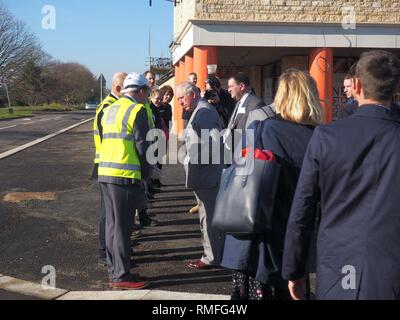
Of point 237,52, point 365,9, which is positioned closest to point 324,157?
point 365,9

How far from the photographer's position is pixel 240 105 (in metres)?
5.75

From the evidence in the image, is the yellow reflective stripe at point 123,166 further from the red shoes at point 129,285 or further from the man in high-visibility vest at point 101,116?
the red shoes at point 129,285

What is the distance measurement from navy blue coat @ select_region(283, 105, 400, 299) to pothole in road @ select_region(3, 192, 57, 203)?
7268mm

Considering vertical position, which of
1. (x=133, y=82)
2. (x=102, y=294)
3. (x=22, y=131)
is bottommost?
(x=102, y=294)

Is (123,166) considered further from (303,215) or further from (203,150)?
(303,215)

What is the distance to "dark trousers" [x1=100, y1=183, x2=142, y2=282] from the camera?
15.6ft

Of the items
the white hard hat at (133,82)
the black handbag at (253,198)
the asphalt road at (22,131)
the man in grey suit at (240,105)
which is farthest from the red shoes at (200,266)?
the asphalt road at (22,131)

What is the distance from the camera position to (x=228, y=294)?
4.69 metres

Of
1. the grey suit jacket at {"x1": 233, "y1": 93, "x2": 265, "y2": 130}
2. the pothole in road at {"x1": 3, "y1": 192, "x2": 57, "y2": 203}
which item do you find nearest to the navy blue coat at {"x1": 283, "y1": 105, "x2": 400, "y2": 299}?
the grey suit jacket at {"x1": 233, "y1": 93, "x2": 265, "y2": 130}

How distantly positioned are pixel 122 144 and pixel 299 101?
2113mm

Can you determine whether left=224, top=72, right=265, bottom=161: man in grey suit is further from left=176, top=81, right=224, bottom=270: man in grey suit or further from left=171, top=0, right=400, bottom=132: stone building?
left=171, top=0, right=400, bottom=132: stone building

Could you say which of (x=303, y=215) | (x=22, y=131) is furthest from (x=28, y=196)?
(x=22, y=131)

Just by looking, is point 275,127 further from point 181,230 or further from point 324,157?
point 181,230
